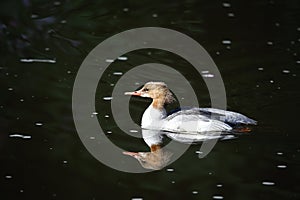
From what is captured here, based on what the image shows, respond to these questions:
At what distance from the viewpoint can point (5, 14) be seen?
13.6 metres

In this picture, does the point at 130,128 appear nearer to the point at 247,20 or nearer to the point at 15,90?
the point at 15,90

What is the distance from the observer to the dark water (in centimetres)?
777

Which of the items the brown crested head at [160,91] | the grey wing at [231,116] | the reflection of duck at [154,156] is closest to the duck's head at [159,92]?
the brown crested head at [160,91]

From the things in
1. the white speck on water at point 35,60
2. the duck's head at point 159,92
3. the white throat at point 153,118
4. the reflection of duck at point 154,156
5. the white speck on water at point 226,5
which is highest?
the white speck on water at point 226,5

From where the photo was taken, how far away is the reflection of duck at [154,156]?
846 centimetres

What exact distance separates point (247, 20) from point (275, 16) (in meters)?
0.56

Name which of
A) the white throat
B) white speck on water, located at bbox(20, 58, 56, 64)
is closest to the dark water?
white speck on water, located at bbox(20, 58, 56, 64)

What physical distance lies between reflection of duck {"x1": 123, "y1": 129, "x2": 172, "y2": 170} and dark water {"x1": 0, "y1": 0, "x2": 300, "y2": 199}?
155mm

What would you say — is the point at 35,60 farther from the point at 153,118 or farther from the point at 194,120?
the point at 194,120

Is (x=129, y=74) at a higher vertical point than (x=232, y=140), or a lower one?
higher

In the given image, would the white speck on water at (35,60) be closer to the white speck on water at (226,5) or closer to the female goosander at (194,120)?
the female goosander at (194,120)

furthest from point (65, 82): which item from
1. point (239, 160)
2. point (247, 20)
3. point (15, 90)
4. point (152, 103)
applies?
point (247, 20)

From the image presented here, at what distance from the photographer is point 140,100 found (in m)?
10.5

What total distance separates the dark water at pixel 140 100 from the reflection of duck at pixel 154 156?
16 cm
